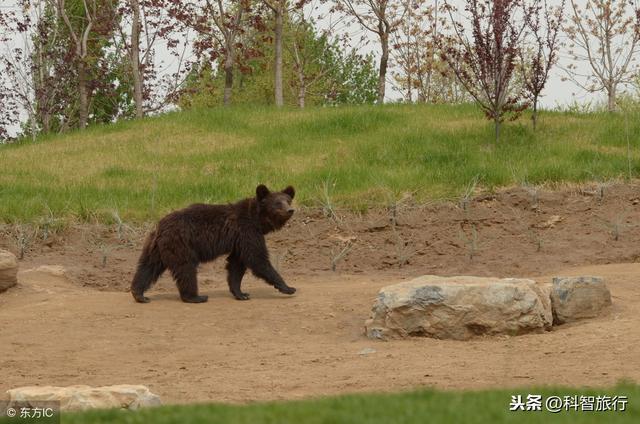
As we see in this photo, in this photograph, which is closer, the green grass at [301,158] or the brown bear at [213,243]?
the brown bear at [213,243]

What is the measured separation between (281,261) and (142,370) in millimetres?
5444

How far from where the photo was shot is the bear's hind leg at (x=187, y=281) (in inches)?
449

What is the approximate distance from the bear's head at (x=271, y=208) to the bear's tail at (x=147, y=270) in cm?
138

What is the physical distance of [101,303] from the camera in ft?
37.3

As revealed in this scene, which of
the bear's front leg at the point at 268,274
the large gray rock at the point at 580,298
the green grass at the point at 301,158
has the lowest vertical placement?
the large gray rock at the point at 580,298

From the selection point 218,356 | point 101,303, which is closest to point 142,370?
point 218,356

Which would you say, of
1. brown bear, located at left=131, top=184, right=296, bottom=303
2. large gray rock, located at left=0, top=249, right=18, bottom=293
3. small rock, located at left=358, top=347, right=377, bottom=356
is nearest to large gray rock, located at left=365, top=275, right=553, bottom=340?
small rock, located at left=358, top=347, right=377, bottom=356

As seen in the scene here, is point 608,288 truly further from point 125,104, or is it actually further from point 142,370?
point 125,104

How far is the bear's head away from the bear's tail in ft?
4.54

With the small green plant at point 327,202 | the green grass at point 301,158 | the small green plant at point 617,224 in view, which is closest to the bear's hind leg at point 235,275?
the small green plant at point 327,202

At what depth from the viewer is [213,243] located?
11.7 m

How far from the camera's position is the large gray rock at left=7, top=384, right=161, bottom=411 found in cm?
639

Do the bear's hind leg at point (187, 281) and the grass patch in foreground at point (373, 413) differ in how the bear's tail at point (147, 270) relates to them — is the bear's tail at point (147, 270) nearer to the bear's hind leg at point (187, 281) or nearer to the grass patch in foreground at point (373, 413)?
the bear's hind leg at point (187, 281)

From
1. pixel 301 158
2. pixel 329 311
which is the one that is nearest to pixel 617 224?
pixel 329 311
